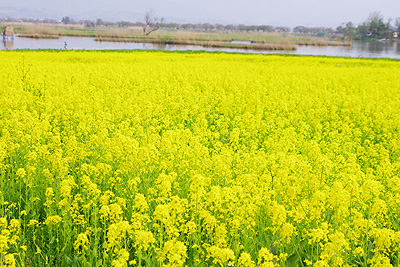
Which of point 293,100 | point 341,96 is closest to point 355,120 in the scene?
point 293,100

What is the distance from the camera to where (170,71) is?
18.7 meters

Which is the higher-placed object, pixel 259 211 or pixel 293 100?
pixel 293 100

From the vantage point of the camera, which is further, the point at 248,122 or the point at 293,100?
the point at 293,100

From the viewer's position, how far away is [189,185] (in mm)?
5473

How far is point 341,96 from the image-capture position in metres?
14.6

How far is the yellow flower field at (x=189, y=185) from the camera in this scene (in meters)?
3.71

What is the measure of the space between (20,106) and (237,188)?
7756 millimetres

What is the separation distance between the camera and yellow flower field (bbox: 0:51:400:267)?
3.71m

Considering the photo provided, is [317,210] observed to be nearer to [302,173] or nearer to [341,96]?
[302,173]

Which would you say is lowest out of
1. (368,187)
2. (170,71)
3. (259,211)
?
(259,211)

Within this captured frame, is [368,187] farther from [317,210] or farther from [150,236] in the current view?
[150,236]

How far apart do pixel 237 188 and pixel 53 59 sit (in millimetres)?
24617

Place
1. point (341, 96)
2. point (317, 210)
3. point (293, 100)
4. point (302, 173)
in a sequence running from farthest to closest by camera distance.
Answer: point (341, 96), point (293, 100), point (302, 173), point (317, 210)

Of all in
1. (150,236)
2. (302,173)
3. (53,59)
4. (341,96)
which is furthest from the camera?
(53,59)
